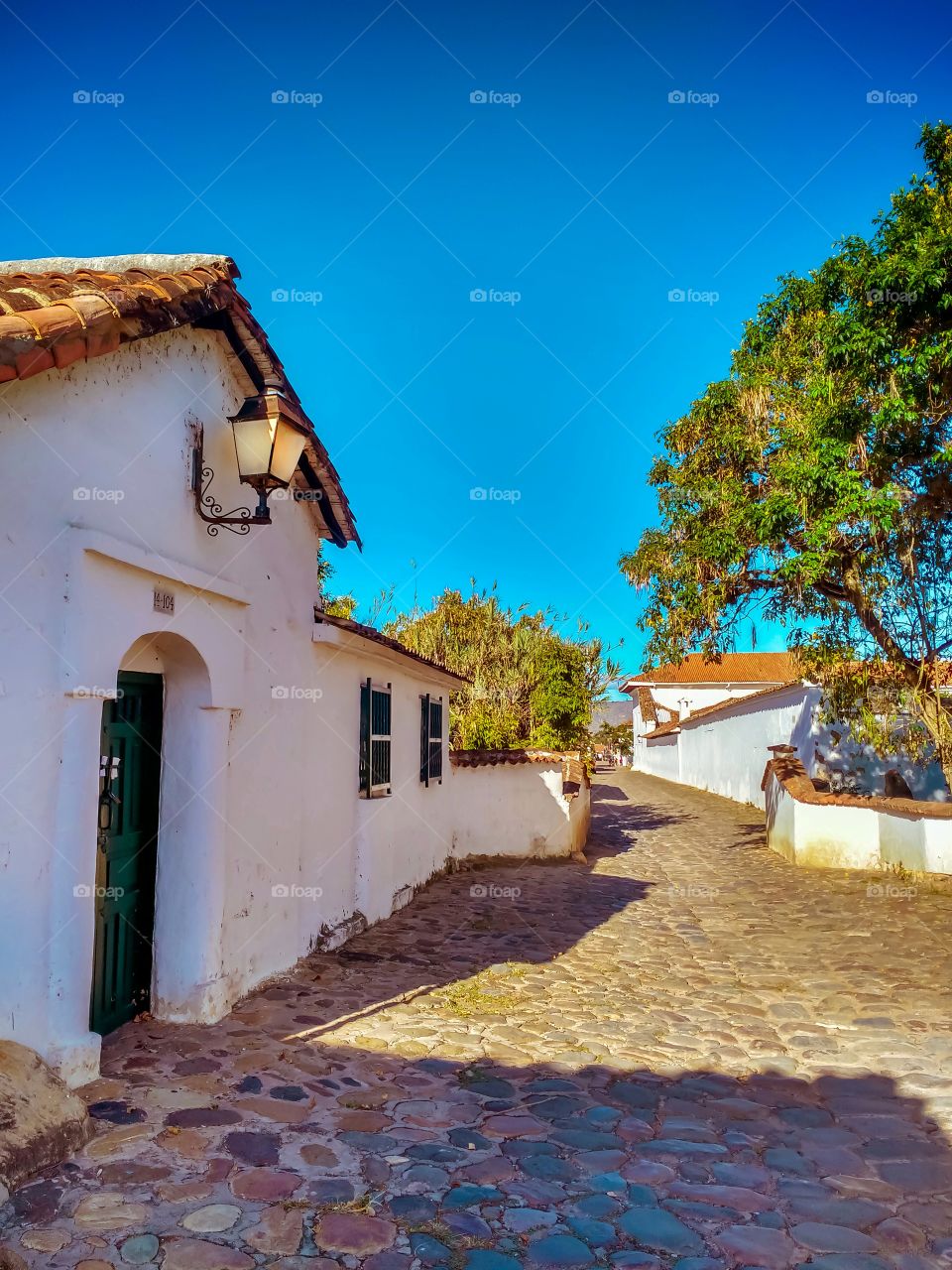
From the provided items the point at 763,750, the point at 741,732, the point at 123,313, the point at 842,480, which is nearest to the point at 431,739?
the point at 842,480

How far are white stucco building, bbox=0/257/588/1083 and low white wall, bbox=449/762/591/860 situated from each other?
Result: 522 cm

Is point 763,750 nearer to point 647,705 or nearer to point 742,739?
point 742,739

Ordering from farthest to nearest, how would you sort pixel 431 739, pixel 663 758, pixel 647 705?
pixel 647 705 → pixel 663 758 → pixel 431 739

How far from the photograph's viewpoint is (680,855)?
1416cm

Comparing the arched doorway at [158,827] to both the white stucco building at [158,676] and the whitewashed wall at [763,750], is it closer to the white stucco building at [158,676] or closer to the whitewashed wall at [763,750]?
the white stucco building at [158,676]

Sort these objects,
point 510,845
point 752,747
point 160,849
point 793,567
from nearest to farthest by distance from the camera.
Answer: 1. point 160,849
2. point 793,567
3. point 510,845
4. point 752,747

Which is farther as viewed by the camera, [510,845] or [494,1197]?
[510,845]

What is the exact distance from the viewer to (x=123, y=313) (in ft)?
13.1

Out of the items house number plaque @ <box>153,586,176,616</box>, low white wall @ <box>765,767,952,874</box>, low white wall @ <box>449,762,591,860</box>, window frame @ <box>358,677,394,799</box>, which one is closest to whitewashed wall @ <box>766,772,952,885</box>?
low white wall @ <box>765,767,952,874</box>

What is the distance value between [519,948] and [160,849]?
12.5 feet

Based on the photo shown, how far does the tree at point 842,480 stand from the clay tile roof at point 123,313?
5.94m

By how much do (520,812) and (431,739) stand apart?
9.72 feet

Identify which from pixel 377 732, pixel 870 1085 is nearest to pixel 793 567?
pixel 377 732

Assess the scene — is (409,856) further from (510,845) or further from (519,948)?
(510,845)
